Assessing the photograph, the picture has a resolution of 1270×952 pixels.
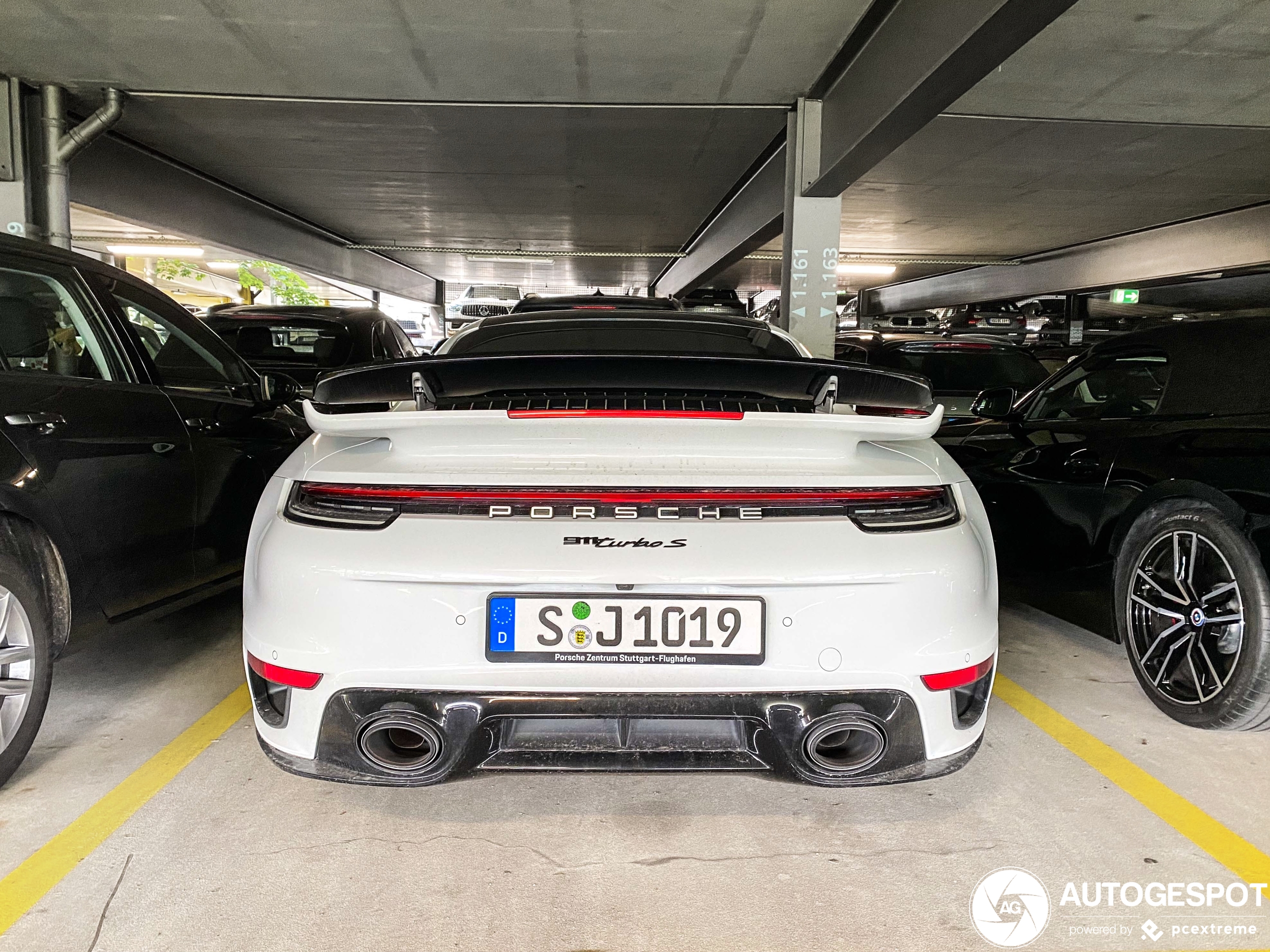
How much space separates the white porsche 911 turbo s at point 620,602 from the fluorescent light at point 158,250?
2302 cm

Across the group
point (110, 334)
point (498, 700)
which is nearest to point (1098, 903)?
point (498, 700)

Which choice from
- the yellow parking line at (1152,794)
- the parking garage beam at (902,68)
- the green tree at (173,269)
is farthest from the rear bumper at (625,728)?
the green tree at (173,269)

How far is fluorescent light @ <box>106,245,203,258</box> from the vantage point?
2202cm

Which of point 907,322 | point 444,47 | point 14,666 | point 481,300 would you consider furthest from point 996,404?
point 481,300

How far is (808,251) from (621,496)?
24.7ft

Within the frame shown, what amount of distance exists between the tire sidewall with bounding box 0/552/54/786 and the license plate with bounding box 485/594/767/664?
1.45 meters

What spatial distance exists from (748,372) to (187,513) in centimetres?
217

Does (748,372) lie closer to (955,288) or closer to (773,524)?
(773,524)

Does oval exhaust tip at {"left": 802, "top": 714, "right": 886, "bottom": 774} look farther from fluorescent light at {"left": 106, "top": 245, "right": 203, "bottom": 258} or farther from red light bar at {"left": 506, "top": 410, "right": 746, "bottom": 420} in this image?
fluorescent light at {"left": 106, "top": 245, "right": 203, "bottom": 258}

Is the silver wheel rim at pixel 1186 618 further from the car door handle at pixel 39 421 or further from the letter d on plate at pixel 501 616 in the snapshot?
the car door handle at pixel 39 421

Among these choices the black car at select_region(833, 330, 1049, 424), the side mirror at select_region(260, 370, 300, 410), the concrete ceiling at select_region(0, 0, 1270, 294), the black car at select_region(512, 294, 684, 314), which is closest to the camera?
the side mirror at select_region(260, 370, 300, 410)

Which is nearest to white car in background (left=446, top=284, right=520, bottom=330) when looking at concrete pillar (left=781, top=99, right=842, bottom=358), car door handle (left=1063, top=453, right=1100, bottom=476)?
concrete pillar (left=781, top=99, right=842, bottom=358)

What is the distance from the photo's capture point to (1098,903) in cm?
188

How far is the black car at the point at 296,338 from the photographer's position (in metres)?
6.56
